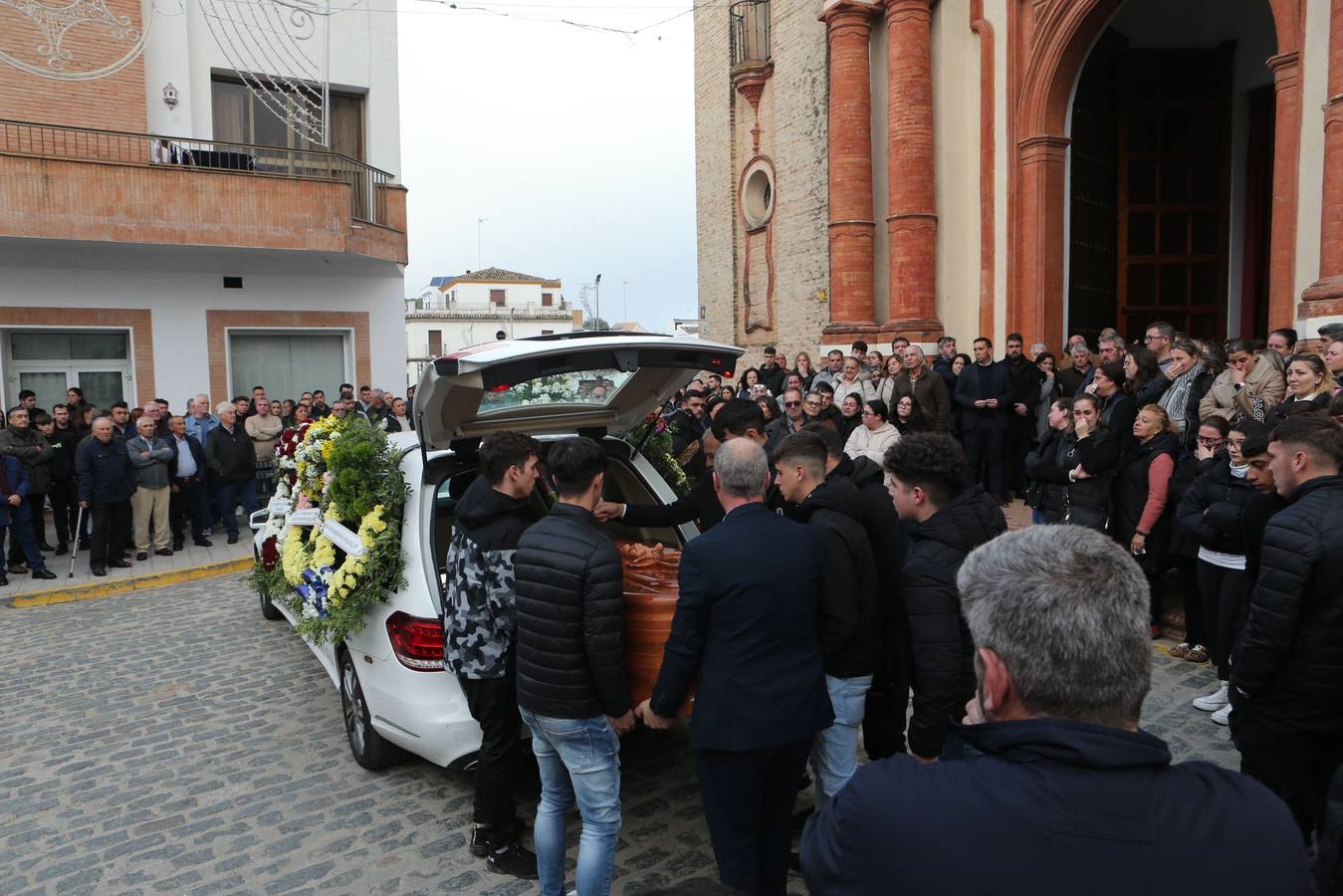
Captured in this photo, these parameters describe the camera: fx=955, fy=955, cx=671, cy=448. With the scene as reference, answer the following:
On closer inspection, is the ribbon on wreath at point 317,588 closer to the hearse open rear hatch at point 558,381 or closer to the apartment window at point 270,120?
the hearse open rear hatch at point 558,381

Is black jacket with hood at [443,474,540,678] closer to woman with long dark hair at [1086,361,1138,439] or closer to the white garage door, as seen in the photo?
woman with long dark hair at [1086,361,1138,439]

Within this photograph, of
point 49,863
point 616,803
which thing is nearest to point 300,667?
point 49,863

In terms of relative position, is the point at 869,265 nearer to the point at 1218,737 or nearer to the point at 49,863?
the point at 1218,737

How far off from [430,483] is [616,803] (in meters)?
2.17

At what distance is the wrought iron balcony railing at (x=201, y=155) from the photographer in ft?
49.5

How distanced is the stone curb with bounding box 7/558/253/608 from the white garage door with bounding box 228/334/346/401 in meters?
7.34

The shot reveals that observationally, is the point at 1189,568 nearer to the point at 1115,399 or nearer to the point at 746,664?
the point at 1115,399

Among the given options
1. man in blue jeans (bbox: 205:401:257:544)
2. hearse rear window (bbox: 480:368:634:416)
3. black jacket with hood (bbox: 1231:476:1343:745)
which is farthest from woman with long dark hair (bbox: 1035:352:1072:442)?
man in blue jeans (bbox: 205:401:257:544)

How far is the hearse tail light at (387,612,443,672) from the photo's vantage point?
14.8 feet

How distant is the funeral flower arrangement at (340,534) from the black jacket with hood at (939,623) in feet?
8.41

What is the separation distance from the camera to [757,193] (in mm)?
21109

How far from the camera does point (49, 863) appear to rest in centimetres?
438

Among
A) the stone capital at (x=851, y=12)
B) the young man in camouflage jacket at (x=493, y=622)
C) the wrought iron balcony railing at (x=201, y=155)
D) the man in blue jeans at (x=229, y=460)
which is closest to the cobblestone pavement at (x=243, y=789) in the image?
the young man in camouflage jacket at (x=493, y=622)

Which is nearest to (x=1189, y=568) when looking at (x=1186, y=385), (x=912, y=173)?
Result: (x=1186, y=385)
